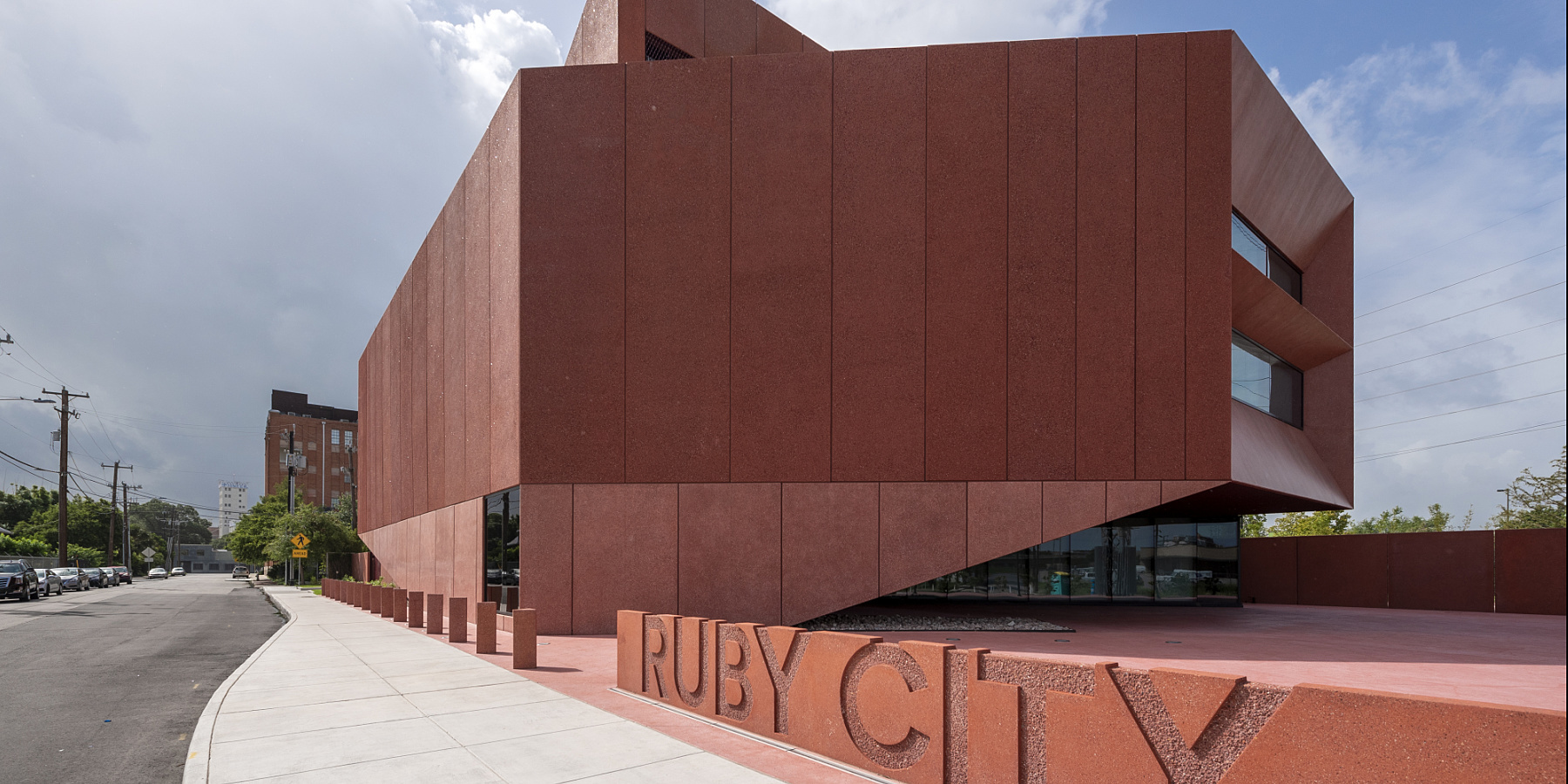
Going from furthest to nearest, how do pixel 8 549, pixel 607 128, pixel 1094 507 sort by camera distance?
pixel 8 549 → pixel 607 128 → pixel 1094 507

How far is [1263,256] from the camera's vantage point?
26984 millimetres

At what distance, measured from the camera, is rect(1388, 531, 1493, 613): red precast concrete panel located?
92.9 feet

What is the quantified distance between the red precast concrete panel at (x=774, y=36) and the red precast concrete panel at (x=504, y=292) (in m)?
7.64

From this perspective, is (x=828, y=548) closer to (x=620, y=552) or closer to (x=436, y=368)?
(x=620, y=552)

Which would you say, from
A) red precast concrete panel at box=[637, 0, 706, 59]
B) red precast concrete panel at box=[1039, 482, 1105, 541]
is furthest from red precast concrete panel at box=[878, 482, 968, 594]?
red precast concrete panel at box=[637, 0, 706, 59]

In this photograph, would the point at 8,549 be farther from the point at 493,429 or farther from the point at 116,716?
the point at 116,716

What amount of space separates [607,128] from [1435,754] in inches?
763

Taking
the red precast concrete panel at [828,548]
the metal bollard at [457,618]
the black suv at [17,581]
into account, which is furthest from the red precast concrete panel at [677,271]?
the black suv at [17,581]

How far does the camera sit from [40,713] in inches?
428

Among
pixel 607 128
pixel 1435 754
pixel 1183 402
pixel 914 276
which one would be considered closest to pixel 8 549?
pixel 607 128

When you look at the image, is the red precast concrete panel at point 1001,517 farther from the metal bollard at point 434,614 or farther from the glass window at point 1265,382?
the metal bollard at point 434,614

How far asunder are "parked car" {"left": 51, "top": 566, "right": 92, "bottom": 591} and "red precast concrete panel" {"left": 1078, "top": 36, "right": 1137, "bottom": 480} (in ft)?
178

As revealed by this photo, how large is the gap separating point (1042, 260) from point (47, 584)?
4831 centimetres

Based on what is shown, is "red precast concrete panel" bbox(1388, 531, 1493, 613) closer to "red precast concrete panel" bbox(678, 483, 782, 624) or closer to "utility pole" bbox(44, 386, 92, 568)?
"red precast concrete panel" bbox(678, 483, 782, 624)
